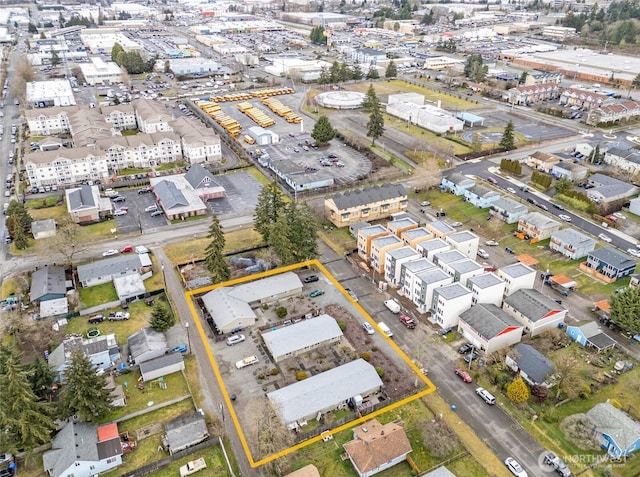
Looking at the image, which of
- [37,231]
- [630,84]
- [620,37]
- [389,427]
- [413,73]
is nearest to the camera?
[389,427]

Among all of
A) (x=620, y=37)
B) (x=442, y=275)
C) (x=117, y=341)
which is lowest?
(x=117, y=341)

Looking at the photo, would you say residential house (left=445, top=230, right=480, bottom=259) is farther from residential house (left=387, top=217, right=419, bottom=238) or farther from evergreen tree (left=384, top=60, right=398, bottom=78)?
evergreen tree (left=384, top=60, right=398, bottom=78)

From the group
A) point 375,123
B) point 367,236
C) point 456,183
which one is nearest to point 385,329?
Answer: point 367,236

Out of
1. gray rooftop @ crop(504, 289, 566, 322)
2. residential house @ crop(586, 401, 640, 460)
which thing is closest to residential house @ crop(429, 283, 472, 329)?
gray rooftop @ crop(504, 289, 566, 322)

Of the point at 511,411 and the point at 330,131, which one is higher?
the point at 330,131

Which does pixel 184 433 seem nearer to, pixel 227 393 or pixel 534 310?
pixel 227 393

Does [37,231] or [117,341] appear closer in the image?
[117,341]

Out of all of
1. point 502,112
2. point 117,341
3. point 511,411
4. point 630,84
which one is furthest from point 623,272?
point 630,84

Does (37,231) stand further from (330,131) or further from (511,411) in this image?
(511,411)

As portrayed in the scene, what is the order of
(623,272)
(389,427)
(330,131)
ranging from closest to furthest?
1. (389,427)
2. (623,272)
3. (330,131)
